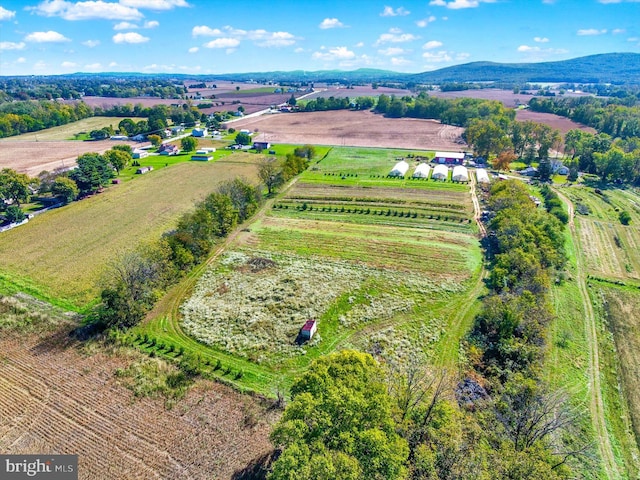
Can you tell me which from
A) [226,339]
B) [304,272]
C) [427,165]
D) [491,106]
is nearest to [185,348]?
[226,339]

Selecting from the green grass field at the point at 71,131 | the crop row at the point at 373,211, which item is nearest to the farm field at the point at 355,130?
the green grass field at the point at 71,131

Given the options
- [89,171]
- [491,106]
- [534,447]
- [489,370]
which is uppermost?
[491,106]

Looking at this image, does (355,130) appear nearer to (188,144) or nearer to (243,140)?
(243,140)

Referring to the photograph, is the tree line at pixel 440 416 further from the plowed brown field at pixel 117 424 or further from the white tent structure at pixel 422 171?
the white tent structure at pixel 422 171

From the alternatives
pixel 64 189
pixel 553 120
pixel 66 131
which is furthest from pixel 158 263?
pixel 553 120

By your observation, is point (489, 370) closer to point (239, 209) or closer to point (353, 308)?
point (353, 308)

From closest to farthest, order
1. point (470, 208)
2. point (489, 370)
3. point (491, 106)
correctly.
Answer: point (489, 370), point (470, 208), point (491, 106)

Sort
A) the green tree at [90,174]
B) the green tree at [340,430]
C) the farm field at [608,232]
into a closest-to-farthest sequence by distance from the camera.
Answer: the green tree at [340,430]
the farm field at [608,232]
the green tree at [90,174]
